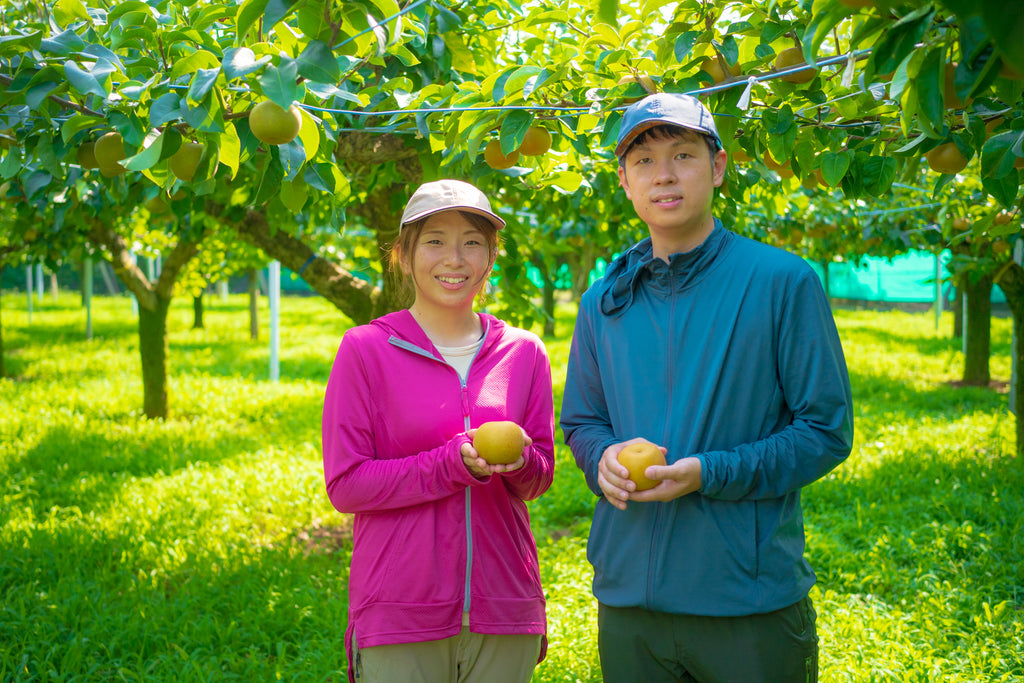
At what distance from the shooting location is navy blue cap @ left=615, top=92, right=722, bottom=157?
1440 mm

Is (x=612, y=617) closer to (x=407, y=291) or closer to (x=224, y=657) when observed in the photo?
(x=407, y=291)

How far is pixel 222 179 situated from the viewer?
6.61ft

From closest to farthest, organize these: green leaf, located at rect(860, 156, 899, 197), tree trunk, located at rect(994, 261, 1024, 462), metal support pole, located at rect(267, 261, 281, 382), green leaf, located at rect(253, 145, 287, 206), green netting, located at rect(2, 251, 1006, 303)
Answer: green leaf, located at rect(253, 145, 287, 206) → green leaf, located at rect(860, 156, 899, 197) → tree trunk, located at rect(994, 261, 1024, 462) → metal support pole, located at rect(267, 261, 281, 382) → green netting, located at rect(2, 251, 1006, 303)

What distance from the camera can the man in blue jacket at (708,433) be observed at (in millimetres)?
1424

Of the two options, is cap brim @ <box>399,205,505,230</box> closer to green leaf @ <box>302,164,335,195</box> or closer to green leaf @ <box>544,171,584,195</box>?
green leaf @ <box>302,164,335,195</box>

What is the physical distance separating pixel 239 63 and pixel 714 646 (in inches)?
51.4

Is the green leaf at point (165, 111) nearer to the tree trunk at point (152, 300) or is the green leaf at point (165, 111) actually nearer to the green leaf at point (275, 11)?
the green leaf at point (275, 11)

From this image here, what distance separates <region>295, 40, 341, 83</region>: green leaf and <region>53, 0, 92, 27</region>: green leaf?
29.0 inches

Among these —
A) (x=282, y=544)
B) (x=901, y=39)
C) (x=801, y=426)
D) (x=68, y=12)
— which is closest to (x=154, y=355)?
(x=282, y=544)

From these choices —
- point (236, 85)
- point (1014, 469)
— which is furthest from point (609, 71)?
point (1014, 469)

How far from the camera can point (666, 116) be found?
144 cm

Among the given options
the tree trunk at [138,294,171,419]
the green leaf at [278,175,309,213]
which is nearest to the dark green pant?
the green leaf at [278,175,309,213]

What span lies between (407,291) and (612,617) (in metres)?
1.05

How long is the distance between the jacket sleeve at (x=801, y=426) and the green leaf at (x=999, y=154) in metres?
0.47
